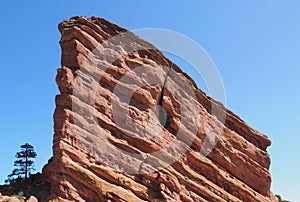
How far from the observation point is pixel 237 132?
43625 mm

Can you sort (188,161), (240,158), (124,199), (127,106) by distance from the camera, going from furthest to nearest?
(240,158), (188,161), (127,106), (124,199)

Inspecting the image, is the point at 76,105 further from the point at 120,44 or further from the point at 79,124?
the point at 120,44

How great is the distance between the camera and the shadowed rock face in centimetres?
2636

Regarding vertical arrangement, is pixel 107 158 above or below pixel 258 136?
below

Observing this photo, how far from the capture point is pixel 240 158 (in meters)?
42.0

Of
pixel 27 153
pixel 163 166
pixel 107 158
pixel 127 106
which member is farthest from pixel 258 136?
pixel 27 153

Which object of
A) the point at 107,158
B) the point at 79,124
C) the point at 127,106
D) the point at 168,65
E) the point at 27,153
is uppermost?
the point at 168,65

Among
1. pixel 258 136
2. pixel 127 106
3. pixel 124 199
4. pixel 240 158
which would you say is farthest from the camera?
pixel 258 136

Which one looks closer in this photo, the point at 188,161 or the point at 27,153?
the point at 188,161

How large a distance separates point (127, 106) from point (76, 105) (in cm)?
526

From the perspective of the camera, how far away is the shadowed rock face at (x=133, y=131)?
86.5 ft

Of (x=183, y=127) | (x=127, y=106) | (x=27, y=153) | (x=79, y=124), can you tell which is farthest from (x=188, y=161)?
(x=27, y=153)

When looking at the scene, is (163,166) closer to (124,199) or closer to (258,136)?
(124,199)

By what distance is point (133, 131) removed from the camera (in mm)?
31156
